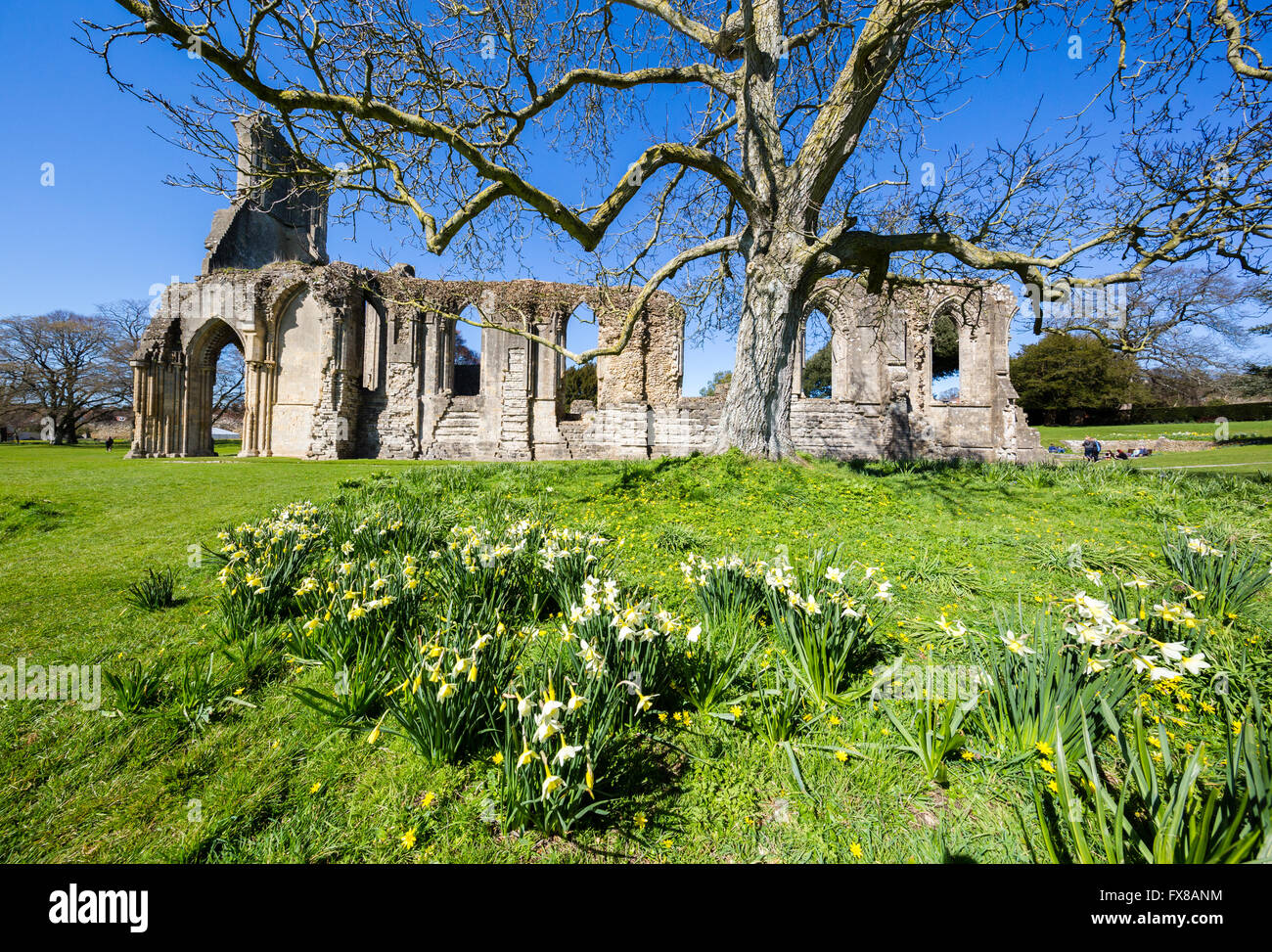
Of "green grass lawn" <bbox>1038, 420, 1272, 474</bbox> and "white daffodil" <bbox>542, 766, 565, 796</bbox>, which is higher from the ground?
"green grass lawn" <bbox>1038, 420, 1272, 474</bbox>

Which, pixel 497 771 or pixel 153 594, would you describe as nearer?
pixel 497 771

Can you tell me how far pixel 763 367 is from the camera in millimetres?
7293

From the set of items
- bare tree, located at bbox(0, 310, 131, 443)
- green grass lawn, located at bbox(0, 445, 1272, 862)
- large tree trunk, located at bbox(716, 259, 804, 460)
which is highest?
bare tree, located at bbox(0, 310, 131, 443)

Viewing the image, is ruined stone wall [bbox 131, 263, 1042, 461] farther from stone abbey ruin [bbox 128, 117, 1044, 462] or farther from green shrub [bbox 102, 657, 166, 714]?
green shrub [bbox 102, 657, 166, 714]

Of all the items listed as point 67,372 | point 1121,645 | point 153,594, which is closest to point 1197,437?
point 1121,645

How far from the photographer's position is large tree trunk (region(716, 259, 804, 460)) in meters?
7.22

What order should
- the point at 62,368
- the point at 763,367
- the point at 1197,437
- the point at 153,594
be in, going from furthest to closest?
the point at 62,368 → the point at 1197,437 → the point at 763,367 → the point at 153,594

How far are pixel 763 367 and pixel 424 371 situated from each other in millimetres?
16482

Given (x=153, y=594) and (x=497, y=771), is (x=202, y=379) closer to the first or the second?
(x=153, y=594)

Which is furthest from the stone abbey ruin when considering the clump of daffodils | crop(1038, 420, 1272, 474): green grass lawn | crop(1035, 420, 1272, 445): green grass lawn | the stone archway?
the clump of daffodils


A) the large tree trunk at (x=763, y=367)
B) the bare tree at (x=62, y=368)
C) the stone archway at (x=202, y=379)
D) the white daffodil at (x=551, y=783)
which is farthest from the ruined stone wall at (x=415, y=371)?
the bare tree at (x=62, y=368)

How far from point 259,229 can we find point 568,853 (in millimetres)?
29331

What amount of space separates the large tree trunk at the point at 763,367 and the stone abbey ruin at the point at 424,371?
982cm

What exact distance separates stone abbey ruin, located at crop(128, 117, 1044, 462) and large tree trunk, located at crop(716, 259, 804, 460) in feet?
32.2
